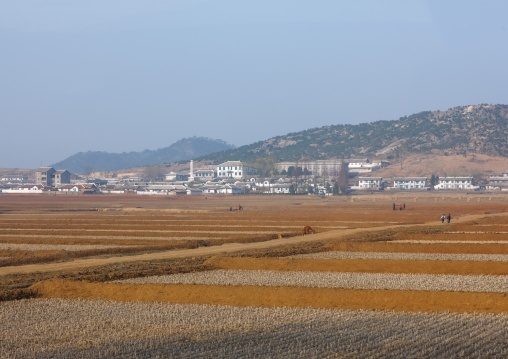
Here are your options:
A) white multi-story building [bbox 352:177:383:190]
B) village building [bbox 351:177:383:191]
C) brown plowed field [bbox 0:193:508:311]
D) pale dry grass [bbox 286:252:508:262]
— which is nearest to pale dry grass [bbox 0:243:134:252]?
brown plowed field [bbox 0:193:508:311]

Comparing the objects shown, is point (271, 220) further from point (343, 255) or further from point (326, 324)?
point (326, 324)

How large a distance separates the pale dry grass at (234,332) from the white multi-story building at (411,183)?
151m

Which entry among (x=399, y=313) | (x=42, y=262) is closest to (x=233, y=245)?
(x=42, y=262)

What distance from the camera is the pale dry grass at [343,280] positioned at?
877 inches

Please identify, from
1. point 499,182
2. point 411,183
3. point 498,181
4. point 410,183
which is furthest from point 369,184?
point 498,181

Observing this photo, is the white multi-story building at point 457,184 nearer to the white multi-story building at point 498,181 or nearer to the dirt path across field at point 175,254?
the white multi-story building at point 498,181

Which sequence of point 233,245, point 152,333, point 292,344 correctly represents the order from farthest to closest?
point 233,245
point 152,333
point 292,344

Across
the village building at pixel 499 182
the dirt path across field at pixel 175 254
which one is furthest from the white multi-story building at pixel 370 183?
the dirt path across field at pixel 175 254

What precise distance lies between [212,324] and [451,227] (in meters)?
36.5

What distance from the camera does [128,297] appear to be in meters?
20.6

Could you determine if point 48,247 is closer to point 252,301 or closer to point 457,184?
point 252,301

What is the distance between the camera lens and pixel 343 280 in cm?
2395

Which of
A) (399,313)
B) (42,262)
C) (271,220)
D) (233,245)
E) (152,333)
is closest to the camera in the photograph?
(152,333)

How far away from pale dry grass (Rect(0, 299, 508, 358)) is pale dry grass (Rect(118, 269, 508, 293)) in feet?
14.0
